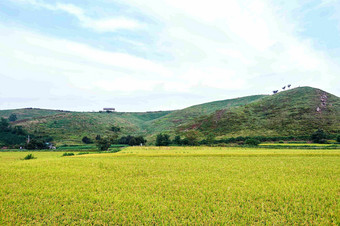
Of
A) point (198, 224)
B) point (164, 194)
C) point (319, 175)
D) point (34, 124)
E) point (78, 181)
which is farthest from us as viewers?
point (34, 124)

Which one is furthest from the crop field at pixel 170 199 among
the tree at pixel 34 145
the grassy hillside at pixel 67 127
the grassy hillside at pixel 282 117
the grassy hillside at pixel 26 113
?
the grassy hillside at pixel 26 113

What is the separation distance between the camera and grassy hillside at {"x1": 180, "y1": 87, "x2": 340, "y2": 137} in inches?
3529

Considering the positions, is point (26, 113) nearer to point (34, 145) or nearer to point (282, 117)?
point (34, 145)

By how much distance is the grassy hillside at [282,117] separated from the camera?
89.6 meters

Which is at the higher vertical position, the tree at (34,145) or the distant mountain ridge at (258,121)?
the distant mountain ridge at (258,121)

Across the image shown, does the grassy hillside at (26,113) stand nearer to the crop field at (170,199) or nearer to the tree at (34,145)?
the tree at (34,145)

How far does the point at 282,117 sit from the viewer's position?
10600 cm

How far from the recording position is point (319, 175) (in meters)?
18.9

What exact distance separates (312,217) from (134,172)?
51.2ft

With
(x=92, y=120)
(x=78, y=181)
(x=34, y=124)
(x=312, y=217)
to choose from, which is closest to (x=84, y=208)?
(x=78, y=181)

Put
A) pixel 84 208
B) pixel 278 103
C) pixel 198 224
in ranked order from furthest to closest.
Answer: pixel 278 103
pixel 84 208
pixel 198 224

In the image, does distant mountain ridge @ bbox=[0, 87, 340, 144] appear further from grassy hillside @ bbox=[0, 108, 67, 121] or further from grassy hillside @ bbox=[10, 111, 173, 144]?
grassy hillside @ bbox=[0, 108, 67, 121]

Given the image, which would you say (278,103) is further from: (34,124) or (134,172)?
(34,124)

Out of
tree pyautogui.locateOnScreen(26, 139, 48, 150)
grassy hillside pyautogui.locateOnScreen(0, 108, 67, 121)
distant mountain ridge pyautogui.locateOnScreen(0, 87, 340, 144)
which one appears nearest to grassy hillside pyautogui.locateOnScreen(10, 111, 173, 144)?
Result: distant mountain ridge pyautogui.locateOnScreen(0, 87, 340, 144)
